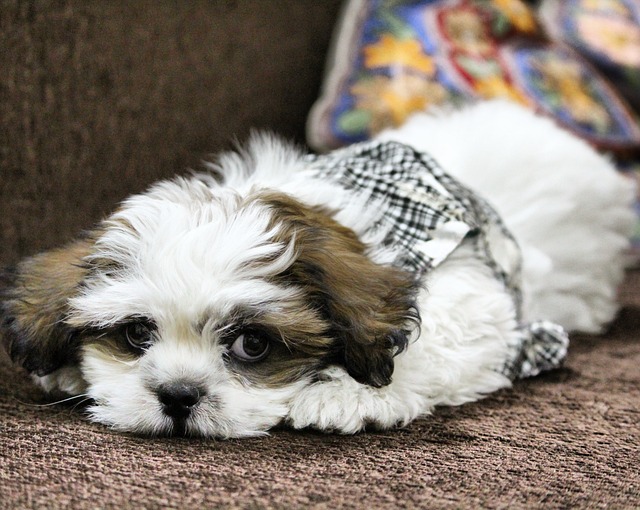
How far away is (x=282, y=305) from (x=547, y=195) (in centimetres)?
121

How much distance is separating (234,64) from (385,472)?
1.81m

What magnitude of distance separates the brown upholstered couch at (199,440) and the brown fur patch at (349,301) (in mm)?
148

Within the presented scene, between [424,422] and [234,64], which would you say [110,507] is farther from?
[234,64]

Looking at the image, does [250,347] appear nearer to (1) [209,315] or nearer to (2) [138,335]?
(1) [209,315]

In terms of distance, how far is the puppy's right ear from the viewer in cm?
157

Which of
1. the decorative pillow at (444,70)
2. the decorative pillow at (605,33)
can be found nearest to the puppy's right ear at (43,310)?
the decorative pillow at (444,70)

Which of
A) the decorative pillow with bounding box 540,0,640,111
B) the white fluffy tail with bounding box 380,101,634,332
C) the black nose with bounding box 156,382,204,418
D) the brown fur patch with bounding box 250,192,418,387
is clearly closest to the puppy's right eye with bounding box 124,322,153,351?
the black nose with bounding box 156,382,204,418

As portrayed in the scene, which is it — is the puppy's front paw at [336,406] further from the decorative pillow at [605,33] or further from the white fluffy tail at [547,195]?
the decorative pillow at [605,33]

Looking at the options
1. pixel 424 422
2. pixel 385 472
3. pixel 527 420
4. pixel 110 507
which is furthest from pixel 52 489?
pixel 527 420

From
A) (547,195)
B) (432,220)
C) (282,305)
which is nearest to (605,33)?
(547,195)

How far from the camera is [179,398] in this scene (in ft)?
4.72

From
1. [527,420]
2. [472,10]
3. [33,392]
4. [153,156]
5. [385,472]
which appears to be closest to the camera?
[385,472]

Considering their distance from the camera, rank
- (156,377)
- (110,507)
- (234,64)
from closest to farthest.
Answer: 1. (110,507)
2. (156,377)
3. (234,64)

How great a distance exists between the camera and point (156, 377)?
4.82 feet
